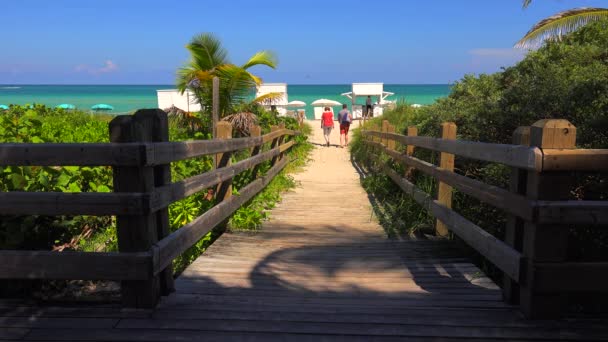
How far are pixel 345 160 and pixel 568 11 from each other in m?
8.17

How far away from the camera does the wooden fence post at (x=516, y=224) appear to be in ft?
9.25

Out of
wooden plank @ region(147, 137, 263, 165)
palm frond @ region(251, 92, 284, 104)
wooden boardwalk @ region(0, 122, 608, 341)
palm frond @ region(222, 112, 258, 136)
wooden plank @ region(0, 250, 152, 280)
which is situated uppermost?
palm frond @ region(251, 92, 284, 104)

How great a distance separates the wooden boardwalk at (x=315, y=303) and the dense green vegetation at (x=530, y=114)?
2.71ft

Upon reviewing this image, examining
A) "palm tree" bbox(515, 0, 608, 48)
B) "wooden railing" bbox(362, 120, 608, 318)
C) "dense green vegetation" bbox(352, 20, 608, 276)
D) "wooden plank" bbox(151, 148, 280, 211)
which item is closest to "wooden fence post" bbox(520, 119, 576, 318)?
"wooden railing" bbox(362, 120, 608, 318)

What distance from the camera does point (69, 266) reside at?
2.71m

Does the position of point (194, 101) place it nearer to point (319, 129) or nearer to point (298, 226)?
point (298, 226)

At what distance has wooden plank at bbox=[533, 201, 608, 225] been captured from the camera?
2.51 metres

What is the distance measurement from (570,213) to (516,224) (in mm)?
397

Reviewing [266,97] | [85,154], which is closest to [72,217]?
[85,154]

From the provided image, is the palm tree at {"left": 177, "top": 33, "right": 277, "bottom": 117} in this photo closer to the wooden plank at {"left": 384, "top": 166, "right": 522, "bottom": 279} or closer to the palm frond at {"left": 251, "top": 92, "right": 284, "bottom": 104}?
the palm frond at {"left": 251, "top": 92, "right": 284, "bottom": 104}

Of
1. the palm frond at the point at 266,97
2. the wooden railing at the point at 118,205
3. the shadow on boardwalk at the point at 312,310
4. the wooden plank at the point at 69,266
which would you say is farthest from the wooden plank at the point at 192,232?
the palm frond at the point at 266,97

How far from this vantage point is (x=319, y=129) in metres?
27.9

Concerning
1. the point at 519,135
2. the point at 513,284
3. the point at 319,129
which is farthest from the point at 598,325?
the point at 319,129

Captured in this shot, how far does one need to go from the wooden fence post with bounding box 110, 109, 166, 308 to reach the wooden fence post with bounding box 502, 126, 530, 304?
2.13 meters
